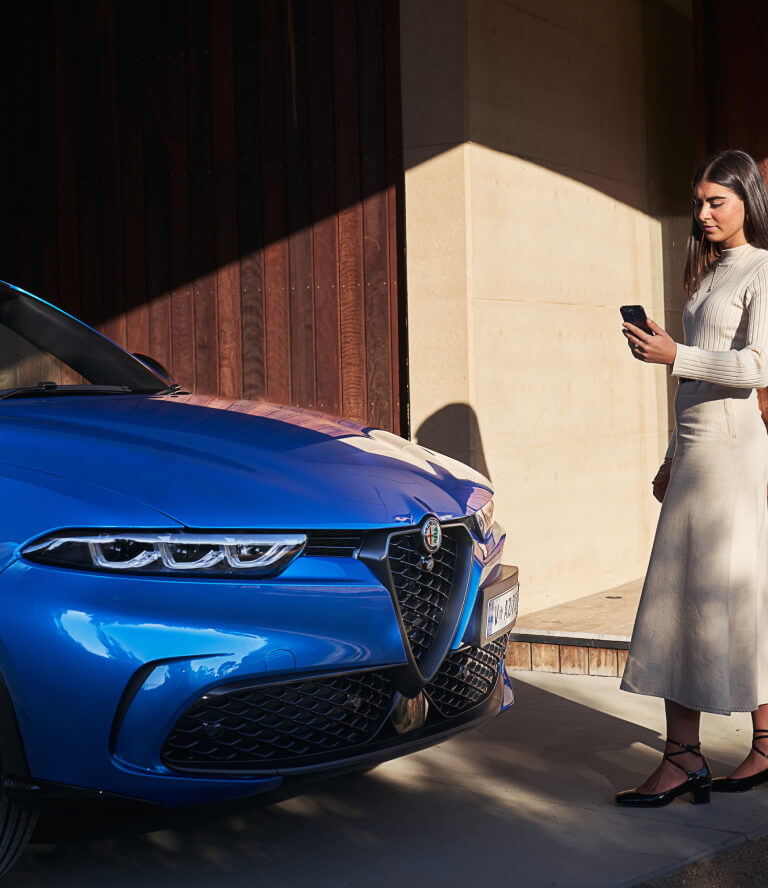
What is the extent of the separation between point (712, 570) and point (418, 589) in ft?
3.57

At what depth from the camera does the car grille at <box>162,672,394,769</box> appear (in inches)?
111

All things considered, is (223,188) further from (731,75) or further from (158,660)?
(158,660)

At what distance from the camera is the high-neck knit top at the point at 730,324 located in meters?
3.66

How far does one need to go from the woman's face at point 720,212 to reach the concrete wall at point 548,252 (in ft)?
7.23

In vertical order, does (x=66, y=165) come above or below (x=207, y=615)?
above

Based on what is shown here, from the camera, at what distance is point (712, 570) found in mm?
3725

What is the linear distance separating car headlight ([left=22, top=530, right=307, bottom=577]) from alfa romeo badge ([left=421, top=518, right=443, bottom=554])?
1.37 feet

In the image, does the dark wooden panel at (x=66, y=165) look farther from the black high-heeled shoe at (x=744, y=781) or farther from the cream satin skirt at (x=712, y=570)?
the black high-heeled shoe at (x=744, y=781)

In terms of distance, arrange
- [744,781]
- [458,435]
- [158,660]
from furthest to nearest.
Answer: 1. [458,435]
2. [744,781]
3. [158,660]

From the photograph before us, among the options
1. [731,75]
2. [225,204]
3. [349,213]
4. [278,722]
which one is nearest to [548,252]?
[349,213]

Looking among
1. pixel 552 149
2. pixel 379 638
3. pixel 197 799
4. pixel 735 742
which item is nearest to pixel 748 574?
pixel 735 742

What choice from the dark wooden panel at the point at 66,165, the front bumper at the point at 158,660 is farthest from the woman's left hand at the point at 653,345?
the dark wooden panel at the point at 66,165

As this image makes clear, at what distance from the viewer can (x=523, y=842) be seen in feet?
11.2

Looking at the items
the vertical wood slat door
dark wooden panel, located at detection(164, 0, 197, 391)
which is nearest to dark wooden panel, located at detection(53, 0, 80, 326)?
the vertical wood slat door
